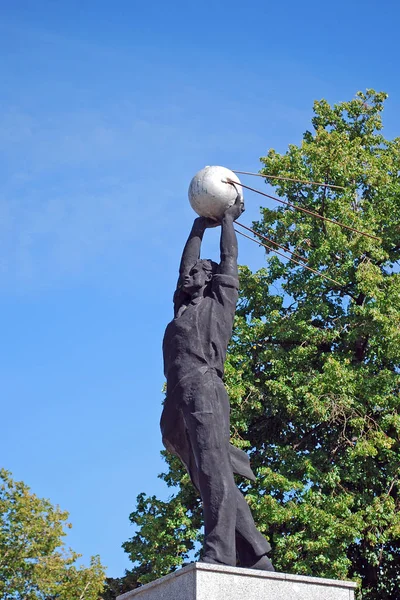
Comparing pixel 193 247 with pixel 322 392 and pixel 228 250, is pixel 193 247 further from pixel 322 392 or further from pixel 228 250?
pixel 322 392

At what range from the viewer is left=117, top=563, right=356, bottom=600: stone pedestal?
21.3 feet

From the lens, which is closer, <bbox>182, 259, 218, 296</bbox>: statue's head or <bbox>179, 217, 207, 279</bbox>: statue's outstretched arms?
<bbox>182, 259, 218, 296</bbox>: statue's head

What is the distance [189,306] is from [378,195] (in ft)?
45.8

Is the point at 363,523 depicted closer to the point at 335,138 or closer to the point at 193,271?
the point at 335,138

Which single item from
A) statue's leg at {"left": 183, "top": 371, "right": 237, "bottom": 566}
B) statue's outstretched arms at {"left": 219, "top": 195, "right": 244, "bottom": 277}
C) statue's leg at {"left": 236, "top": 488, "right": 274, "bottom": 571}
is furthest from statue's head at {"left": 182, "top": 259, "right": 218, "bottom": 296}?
statue's leg at {"left": 236, "top": 488, "right": 274, "bottom": 571}

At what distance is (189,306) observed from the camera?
8.30 metres

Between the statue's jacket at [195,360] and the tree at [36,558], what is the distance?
17715 millimetres

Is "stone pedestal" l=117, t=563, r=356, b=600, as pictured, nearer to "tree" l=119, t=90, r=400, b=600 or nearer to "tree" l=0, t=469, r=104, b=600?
"tree" l=119, t=90, r=400, b=600

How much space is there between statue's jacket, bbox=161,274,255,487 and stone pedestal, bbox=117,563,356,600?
118 cm

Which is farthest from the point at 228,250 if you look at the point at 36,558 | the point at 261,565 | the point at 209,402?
the point at 36,558

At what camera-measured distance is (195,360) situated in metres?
7.89

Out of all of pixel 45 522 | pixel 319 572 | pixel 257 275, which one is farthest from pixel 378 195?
pixel 45 522

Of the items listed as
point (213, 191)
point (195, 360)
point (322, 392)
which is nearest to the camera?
point (195, 360)

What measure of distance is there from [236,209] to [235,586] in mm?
3650
